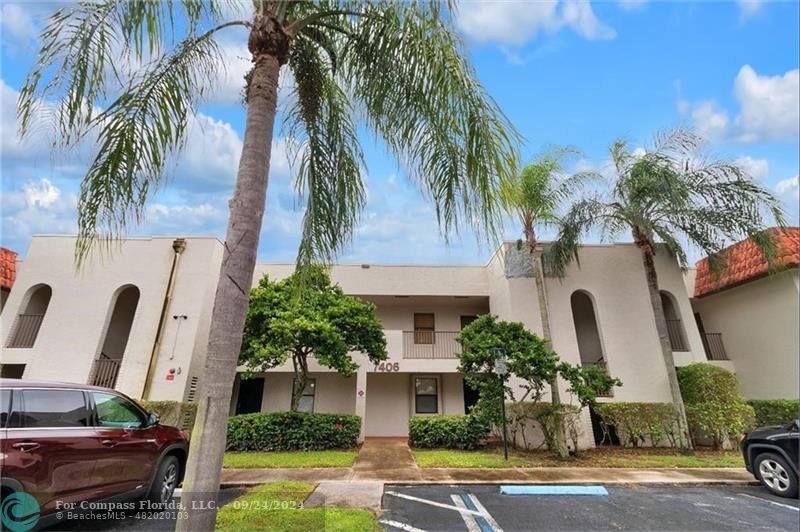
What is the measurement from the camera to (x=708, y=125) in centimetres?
1091

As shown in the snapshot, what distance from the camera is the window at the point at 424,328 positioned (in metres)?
16.7

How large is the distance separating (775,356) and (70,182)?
748 inches

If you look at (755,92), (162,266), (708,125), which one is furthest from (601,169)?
(162,266)

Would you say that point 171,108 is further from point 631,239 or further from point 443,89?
point 631,239

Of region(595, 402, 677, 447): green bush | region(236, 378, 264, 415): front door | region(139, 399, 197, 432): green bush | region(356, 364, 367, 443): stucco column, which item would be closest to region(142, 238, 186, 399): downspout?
region(139, 399, 197, 432): green bush

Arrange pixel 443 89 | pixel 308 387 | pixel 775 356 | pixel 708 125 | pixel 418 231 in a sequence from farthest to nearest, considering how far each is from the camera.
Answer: pixel 308 387
pixel 775 356
pixel 708 125
pixel 418 231
pixel 443 89

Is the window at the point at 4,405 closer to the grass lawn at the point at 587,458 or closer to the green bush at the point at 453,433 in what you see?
the grass lawn at the point at 587,458

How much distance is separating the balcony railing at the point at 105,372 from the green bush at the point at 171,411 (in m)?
1.98

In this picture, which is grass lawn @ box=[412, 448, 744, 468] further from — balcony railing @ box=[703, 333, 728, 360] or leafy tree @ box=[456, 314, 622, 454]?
balcony railing @ box=[703, 333, 728, 360]

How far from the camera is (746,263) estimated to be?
13.9 meters

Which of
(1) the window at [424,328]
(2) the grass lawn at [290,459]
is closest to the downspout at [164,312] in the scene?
(2) the grass lawn at [290,459]

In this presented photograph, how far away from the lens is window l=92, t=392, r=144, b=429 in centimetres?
520

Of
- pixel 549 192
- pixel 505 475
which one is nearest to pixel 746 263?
pixel 549 192

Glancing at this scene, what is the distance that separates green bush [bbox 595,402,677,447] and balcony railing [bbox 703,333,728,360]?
496 centimetres
